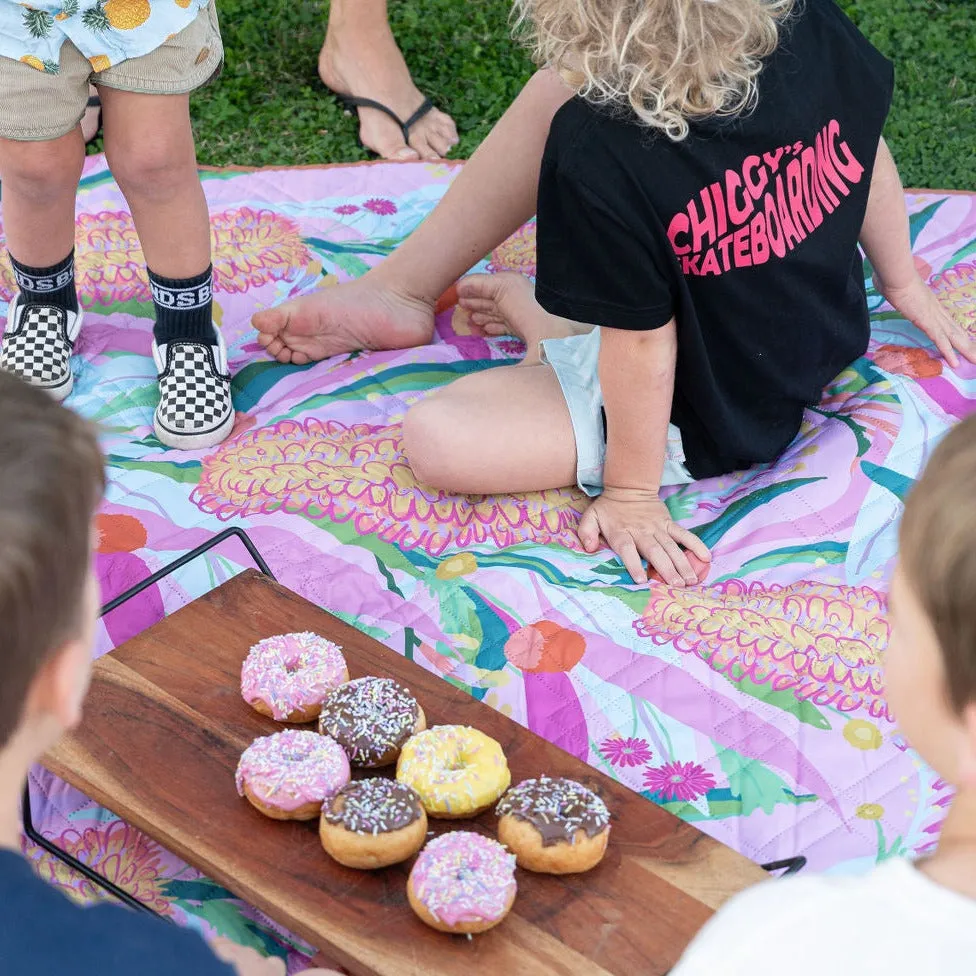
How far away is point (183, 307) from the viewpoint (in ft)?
5.78

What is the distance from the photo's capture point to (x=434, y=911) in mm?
1011

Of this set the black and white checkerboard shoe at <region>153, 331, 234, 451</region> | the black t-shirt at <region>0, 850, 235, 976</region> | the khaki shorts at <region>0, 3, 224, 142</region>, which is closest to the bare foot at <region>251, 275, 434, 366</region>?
the black and white checkerboard shoe at <region>153, 331, 234, 451</region>

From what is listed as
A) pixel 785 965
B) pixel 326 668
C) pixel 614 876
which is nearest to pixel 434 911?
pixel 614 876

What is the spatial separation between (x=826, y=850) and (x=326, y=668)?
20.0 inches

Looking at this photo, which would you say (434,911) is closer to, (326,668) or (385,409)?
(326,668)

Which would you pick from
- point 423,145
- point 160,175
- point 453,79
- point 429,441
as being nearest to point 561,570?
point 429,441

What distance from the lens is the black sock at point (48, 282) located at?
178 cm

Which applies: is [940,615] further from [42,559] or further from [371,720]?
[371,720]

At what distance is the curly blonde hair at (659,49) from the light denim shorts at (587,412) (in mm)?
335

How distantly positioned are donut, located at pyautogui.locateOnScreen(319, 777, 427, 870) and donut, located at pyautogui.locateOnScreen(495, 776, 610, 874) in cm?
8

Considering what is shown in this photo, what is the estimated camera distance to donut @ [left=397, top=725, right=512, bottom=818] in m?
1.11

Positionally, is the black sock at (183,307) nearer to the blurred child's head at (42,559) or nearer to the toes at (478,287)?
the toes at (478,287)

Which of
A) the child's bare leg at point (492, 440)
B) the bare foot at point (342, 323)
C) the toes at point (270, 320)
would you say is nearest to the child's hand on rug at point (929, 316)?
the child's bare leg at point (492, 440)

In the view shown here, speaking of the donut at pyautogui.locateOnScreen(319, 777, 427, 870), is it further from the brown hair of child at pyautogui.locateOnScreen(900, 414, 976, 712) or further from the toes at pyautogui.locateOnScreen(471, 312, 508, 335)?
the toes at pyautogui.locateOnScreen(471, 312, 508, 335)
